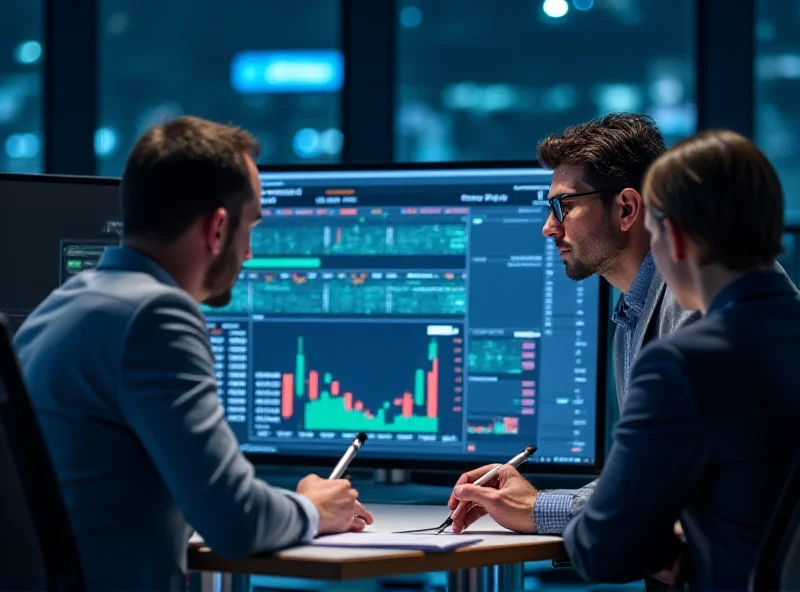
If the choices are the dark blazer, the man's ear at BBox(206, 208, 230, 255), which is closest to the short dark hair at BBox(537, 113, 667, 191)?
the dark blazer

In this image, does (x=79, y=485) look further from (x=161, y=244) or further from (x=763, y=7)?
(x=763, y=7)

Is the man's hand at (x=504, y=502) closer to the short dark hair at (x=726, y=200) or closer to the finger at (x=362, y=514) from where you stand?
the finger at (x=362, y=514)

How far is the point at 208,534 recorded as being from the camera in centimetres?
148

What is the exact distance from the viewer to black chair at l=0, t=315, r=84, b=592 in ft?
4.35

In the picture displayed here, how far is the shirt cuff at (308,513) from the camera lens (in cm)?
167

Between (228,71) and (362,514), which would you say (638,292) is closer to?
(362,514)

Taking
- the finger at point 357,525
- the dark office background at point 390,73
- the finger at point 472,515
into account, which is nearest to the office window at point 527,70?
the dark office background at point 390,73

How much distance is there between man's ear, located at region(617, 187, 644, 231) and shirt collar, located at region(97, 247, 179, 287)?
100 centimetres

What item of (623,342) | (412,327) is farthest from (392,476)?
(623,342)

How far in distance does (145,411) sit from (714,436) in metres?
0.74

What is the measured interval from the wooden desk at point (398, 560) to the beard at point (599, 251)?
58cm

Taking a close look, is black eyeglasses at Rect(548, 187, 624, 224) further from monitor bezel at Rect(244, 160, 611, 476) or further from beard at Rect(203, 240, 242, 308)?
beard at Rect(203, 240, 242, 308)

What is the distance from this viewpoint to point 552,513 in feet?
6.15

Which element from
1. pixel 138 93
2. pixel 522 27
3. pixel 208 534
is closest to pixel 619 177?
pixel 208 534
